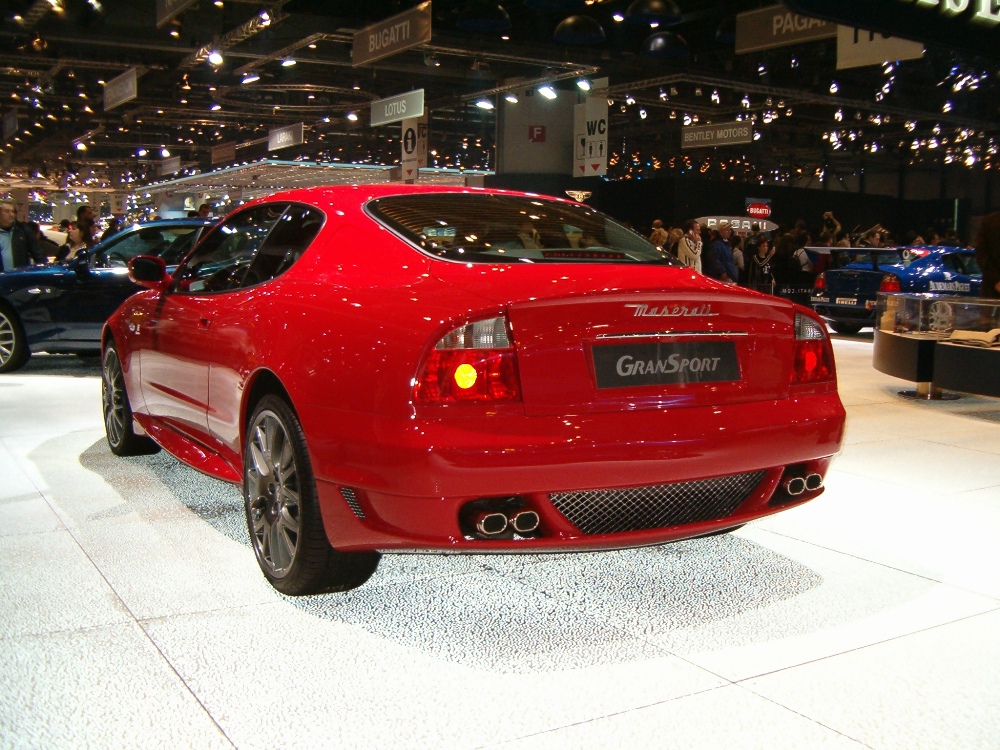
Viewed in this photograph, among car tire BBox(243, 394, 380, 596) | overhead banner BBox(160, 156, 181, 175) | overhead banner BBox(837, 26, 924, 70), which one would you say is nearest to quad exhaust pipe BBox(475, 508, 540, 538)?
car tire BBox(243, 394, 380, 596)

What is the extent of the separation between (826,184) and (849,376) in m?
29.3

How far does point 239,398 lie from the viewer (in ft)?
10.9

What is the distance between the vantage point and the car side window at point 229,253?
3.79 m

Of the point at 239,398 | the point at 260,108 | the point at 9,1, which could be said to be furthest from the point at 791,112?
the point at 239,398

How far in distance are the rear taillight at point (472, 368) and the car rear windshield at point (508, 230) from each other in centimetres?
41

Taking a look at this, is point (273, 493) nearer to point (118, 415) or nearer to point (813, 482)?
point (813, 482)

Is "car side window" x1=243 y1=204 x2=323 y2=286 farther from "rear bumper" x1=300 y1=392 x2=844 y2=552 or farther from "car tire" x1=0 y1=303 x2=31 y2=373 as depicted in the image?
"car tire" x1=0 y1=303 x2=31 y2=373

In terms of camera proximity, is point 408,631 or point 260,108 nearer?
point 408,631

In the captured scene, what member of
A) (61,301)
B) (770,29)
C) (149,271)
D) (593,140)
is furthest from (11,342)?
(593,140)

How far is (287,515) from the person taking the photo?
10.0 ft

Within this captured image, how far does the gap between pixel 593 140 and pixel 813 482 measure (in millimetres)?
16026

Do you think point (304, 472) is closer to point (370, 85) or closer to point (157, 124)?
point (370, 85)

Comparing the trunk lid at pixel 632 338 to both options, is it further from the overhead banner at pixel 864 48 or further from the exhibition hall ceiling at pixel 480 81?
the exhibition hall ceiling at pixel 480 81

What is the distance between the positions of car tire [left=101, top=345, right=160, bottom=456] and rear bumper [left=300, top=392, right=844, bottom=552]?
103 inches
